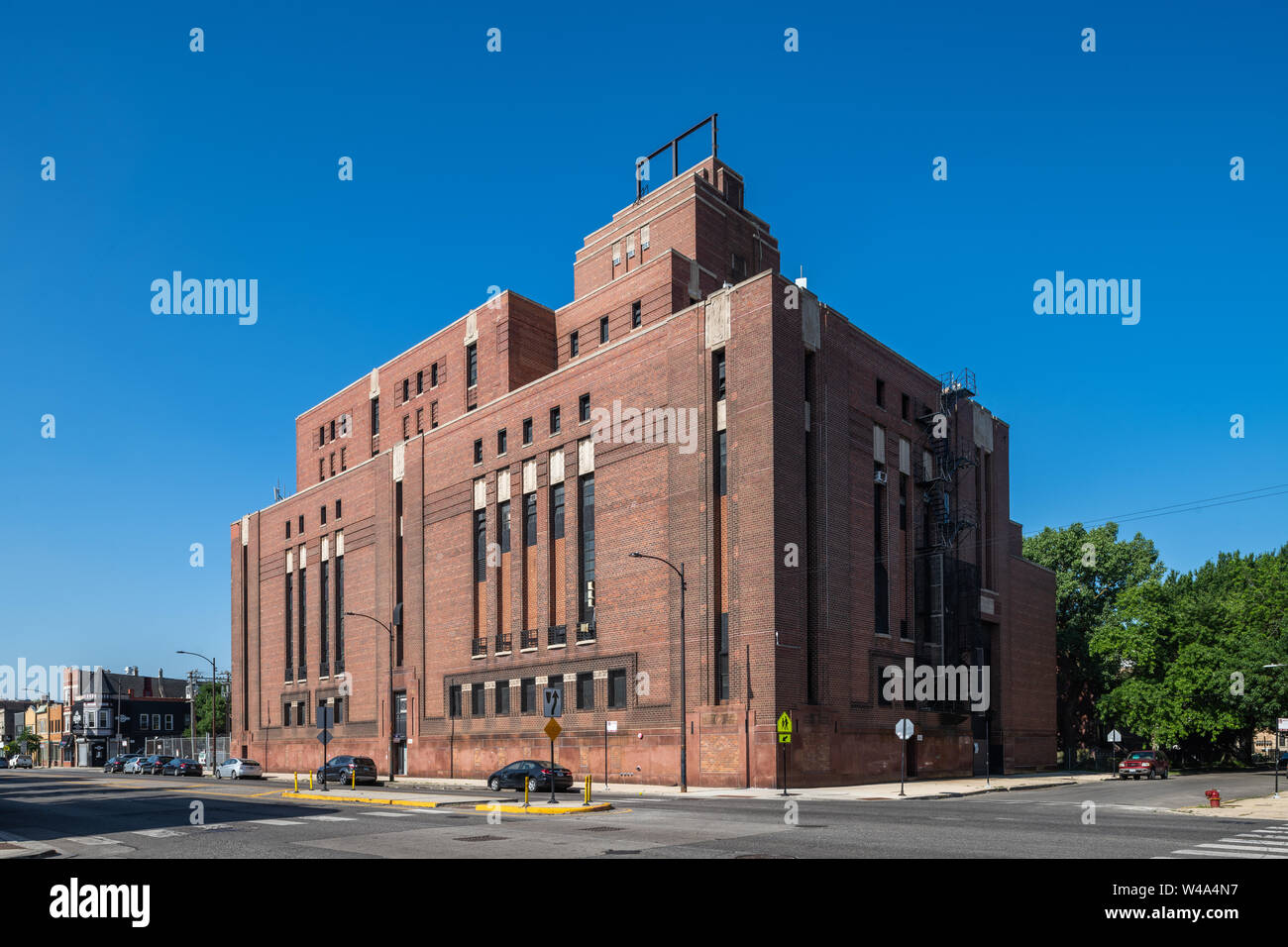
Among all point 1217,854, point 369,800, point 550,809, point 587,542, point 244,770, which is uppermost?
point 587,542

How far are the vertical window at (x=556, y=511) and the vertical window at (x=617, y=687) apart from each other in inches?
355

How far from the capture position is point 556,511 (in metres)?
57.9

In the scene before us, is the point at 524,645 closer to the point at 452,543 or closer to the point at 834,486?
the point at 452,543

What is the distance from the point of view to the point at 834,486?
163 ft

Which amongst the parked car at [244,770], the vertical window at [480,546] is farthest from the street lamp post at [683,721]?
the parked car at [244,770]

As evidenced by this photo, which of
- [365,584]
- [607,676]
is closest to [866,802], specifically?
[607,676]

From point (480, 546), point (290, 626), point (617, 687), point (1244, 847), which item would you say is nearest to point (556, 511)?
point (480, 546)

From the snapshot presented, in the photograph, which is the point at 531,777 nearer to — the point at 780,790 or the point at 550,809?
the point at 780,790

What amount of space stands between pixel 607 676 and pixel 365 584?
28.3 metres

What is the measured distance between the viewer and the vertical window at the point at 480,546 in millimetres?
62969

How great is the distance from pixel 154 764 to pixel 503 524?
43.0 metres

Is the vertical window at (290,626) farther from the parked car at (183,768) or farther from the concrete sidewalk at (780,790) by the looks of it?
the concrete sidewalk at (780,790)

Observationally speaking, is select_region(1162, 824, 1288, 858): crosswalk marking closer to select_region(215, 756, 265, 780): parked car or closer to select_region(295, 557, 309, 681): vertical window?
select_region(215, 756, 265, 780): parked car

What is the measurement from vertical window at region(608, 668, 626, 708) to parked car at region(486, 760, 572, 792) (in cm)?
925
